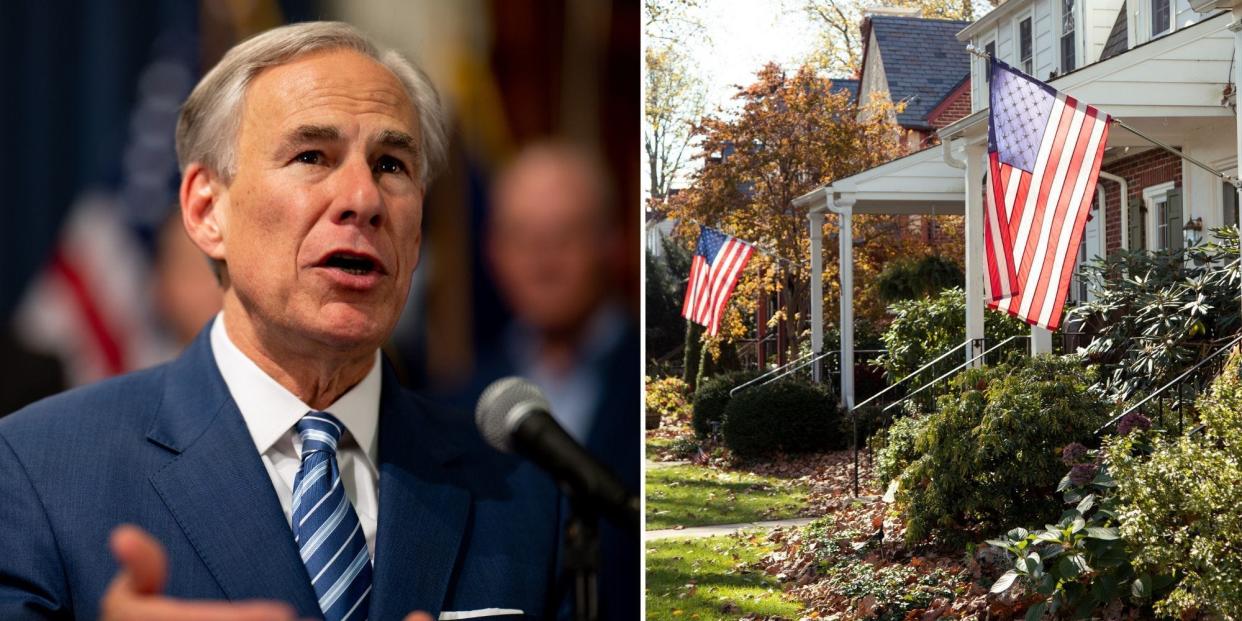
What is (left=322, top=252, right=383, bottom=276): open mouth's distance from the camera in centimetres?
261

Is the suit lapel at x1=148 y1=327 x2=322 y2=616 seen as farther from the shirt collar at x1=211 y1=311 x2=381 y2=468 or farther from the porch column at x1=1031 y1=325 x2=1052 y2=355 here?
the porch column at x1=1031 y1=325 x2=1052 y2=355

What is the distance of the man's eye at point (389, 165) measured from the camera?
105 inches

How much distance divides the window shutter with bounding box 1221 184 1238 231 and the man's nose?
119 inches

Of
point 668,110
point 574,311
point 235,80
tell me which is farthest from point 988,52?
point 235,80

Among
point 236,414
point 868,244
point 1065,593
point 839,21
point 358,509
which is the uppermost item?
point 839,21

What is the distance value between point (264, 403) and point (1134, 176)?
327 cm

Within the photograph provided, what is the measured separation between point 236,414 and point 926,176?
3.29 metres

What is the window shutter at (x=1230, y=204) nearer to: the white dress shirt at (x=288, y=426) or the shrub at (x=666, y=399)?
the shrub at (x=666, y=399)

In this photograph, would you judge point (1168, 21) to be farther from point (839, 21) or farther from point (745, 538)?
point (745, 538)

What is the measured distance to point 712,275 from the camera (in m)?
5.20

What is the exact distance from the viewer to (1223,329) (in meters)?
4.10

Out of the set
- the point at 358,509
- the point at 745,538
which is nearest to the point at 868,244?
the point at 745,538

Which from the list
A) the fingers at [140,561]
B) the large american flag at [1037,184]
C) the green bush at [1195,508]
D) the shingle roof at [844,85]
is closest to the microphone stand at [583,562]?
the fingers at [140,561]

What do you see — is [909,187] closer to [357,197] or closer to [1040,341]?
[1040,341]
